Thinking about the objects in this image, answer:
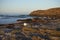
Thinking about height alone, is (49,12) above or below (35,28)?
above

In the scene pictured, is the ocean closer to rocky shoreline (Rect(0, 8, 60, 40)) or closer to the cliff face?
rocky shoreline (Rect(0, 8, 60, 40))

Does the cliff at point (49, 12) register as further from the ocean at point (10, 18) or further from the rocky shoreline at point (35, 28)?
the ocean at point (10, 18)

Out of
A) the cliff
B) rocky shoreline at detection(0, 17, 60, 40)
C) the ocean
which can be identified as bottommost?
rocky shoreline at detection(0, 17, 60, 40)

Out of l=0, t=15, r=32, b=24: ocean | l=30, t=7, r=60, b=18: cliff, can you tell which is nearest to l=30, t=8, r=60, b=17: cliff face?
l=30, t=7, r=60, b=18: cliff

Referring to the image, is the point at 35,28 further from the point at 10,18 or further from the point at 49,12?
the point at 10,18

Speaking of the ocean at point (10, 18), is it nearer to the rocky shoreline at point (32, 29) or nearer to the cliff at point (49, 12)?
A: the rocky shoreline at point (32, 29)

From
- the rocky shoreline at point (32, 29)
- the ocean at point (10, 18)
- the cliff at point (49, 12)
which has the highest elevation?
the cliff at point (49, 12)

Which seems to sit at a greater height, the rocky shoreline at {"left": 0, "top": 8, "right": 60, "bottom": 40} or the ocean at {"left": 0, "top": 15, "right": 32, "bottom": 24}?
the ocean at {"left": 0, "top": 15, "right": 32, "bottom": 24}

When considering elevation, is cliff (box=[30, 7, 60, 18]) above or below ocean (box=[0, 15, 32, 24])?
above

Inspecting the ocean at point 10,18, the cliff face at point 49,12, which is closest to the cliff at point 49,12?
the cliff face at point 49,12

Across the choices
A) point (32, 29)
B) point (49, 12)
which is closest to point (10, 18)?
point (32, 29)

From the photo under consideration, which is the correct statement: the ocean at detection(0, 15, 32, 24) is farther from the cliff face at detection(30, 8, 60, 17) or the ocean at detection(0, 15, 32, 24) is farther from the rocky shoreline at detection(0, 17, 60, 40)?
the cliff face at detection(30, 8, 60, 17)

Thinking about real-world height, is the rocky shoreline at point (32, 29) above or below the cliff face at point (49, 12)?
below

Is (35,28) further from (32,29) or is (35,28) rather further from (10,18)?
(10,18)
